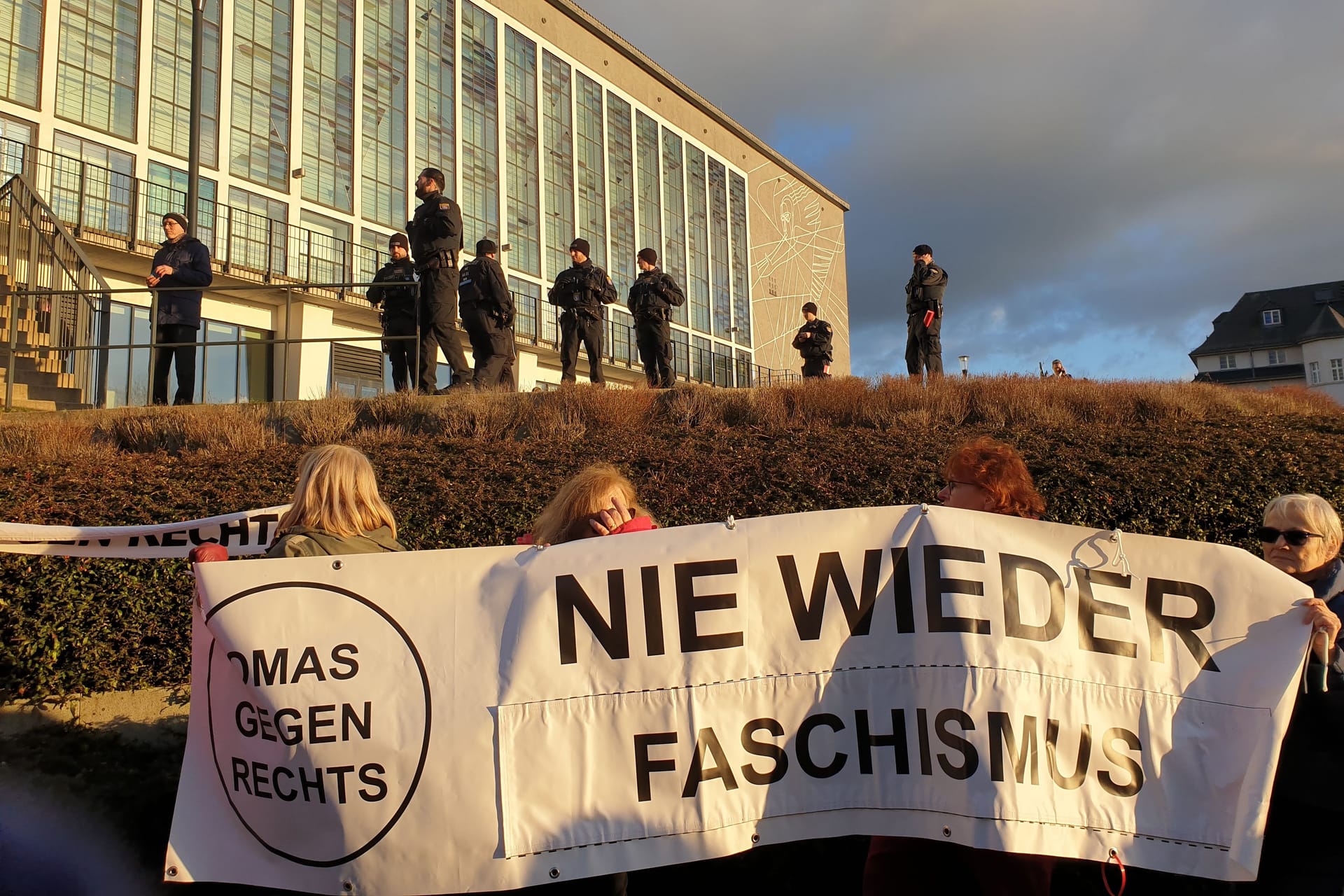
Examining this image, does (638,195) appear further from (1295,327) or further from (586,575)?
(1295,327)

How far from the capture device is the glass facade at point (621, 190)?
4031cm

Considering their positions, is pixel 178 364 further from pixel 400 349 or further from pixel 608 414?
pixel 608 414

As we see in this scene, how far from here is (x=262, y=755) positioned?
3291 millimetres

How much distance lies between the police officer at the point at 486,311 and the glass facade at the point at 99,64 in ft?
46.7

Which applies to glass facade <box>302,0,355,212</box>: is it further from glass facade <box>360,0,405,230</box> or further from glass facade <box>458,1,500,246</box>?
glass facade <box>458,1,500,246</box>

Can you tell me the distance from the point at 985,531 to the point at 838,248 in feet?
191

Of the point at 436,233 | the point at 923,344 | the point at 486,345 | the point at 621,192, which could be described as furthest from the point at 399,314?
the point at 621,192

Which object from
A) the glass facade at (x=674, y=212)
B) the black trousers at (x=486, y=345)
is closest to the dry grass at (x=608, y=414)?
the black trousers at (x=486, y=345)

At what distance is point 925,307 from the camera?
50.2 feet

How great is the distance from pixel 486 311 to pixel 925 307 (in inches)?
265

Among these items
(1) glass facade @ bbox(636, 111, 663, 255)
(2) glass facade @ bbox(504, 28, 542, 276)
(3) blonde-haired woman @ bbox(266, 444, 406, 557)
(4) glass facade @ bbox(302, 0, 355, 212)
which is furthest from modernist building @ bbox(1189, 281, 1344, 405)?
(3) blonde-haired woman @ bbox(266, 444, 406, 557)

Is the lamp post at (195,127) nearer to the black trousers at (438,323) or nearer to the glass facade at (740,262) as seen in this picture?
the black trousers at (438,323)

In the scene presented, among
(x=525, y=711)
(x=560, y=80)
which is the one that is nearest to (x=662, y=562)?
(x=525, y=711)

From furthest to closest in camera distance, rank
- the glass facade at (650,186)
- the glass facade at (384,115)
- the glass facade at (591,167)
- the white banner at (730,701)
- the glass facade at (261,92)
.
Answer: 1. the glass facade at (650,186)
2. the glass facade at (591,167)
3. the glass facade at (384,115)
4. the glass facade at (261,92)
5. the white banner at (730,701)
